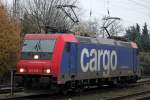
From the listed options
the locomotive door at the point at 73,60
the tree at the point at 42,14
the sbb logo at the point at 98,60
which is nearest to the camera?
the locomotive door at the point at 73,60

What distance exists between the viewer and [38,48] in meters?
22.6

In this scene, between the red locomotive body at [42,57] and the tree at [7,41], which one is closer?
the red locomotive body at [42,57]

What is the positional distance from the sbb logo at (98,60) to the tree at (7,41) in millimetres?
7532

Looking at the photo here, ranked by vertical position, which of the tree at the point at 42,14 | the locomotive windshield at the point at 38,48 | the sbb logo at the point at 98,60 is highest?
the tree at the point at 42,14

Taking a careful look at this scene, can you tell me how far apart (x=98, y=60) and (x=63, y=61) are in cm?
444

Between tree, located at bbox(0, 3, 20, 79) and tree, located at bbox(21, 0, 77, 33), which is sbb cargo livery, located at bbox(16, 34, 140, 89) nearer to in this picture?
tree, located at bbox(0, 3, 20, 79)

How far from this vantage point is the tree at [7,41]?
31.4 metres

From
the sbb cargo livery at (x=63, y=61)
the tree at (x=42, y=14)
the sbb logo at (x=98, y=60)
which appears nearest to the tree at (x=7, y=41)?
the sbb logo at (x=98, y=60)

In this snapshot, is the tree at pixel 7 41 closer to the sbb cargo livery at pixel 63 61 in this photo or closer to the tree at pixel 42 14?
the sbb cargo livery at pixel 63 61

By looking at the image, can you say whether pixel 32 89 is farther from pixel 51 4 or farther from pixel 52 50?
pixel 51 4

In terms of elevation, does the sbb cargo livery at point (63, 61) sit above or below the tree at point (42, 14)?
below

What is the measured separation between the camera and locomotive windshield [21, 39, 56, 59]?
22.2 m

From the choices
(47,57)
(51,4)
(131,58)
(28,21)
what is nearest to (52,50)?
(47,57)

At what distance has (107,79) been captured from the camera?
90.9 feet
